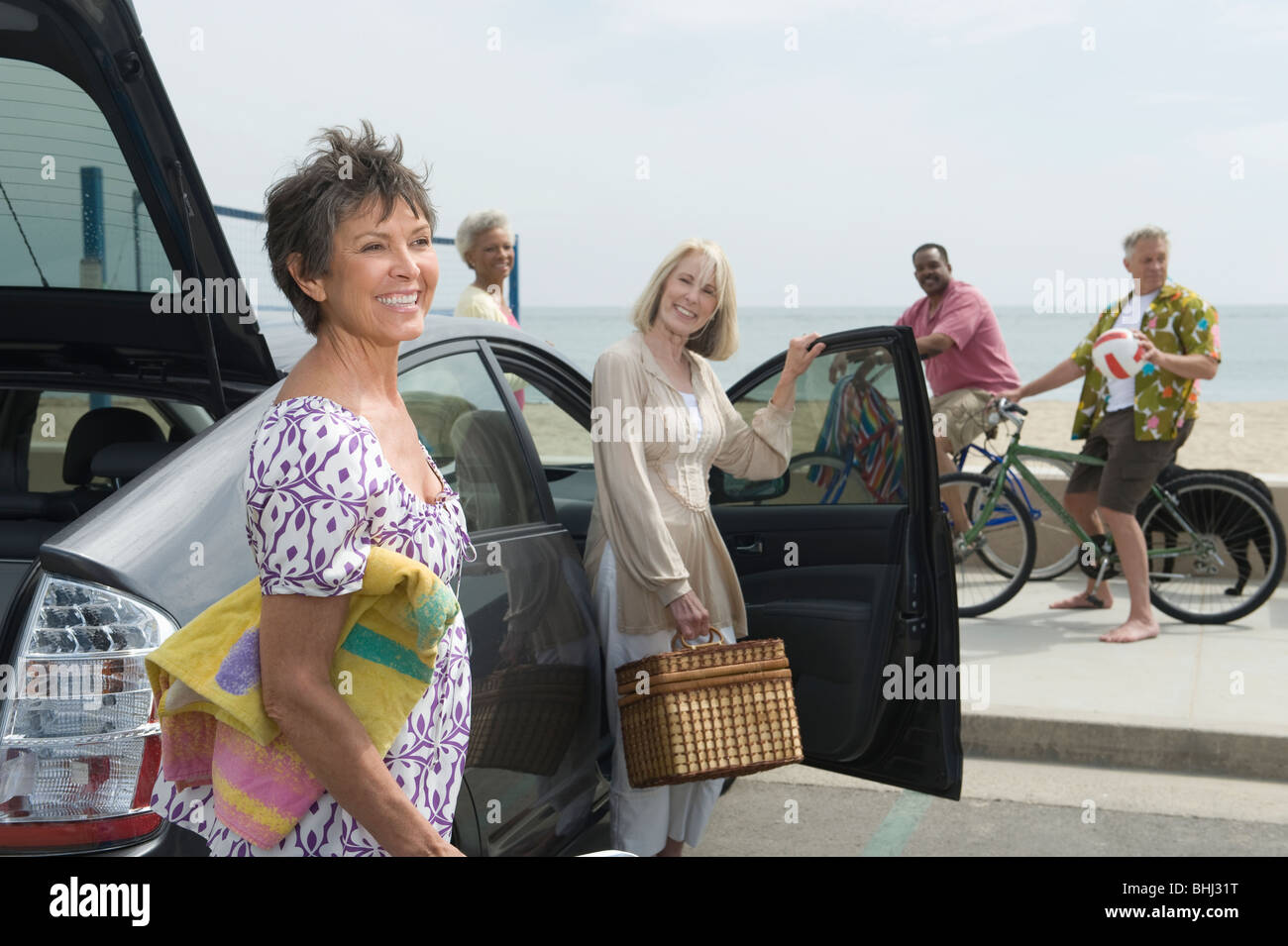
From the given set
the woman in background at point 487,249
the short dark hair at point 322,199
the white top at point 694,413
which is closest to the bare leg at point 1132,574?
the woman in background at point 487,249

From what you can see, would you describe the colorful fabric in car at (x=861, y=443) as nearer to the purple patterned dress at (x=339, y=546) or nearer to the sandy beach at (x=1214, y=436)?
the purple patterned dress at (x=339, y=546)

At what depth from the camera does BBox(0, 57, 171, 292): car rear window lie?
2.36 meters

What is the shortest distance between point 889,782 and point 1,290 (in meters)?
2.63

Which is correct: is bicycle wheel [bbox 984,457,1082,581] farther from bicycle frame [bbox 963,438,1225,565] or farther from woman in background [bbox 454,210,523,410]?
woman in background [bbox 454,210,523,410]

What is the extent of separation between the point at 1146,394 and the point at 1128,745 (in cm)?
216

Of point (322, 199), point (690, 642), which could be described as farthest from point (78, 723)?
point (690, 642)

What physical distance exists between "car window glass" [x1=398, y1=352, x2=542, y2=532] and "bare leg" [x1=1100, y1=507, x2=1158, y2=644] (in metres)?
4.35

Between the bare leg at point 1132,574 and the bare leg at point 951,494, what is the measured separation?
1071 millimetres

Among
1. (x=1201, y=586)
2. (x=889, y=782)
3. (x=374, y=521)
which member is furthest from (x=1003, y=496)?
(x=374, y=521)

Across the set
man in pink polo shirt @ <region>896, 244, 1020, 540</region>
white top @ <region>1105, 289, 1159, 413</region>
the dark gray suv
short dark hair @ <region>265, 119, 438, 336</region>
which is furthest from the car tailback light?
man in pink polo shirt @ <region>896, 244, 1020, 540</region>

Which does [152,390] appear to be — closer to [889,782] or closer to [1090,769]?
[889,782]

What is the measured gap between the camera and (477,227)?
248 inches

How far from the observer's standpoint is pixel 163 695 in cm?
170

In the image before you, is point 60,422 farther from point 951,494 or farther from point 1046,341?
point 1046,341
